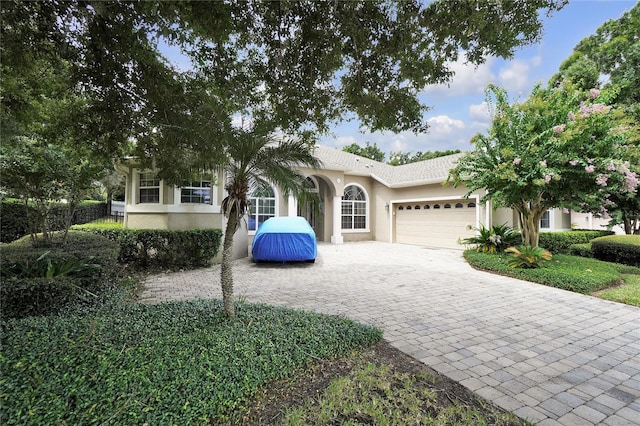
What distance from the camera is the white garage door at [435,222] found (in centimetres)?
1398

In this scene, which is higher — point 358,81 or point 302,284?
point 358,81

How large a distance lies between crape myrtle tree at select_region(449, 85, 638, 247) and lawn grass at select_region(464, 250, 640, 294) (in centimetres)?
124

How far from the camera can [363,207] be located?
1852cm

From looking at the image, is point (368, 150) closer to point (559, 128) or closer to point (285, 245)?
point (285, 245)

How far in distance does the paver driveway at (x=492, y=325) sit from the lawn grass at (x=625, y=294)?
35 centimetres

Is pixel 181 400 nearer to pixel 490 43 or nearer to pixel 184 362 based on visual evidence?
pixel 184 362

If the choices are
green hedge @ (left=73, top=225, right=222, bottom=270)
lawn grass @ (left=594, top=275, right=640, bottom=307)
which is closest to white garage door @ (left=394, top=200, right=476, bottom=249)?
lawn grass @ (left=594, top=275, right=640, bottom=307)

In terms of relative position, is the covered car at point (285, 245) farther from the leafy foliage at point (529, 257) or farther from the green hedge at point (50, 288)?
the leafy foliage at point (529, 257)

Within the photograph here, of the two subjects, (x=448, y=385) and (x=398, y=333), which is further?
(x=398, y=333)

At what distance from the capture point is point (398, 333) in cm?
425

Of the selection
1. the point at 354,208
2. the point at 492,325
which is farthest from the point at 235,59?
the point at 354,208

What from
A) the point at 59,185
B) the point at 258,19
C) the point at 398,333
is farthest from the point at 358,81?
the point at 59,185

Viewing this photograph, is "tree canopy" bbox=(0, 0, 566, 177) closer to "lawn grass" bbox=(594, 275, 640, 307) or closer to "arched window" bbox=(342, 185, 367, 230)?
"lawn grass" bbox=(594, 275, 640, 307)

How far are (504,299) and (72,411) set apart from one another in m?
6.75
